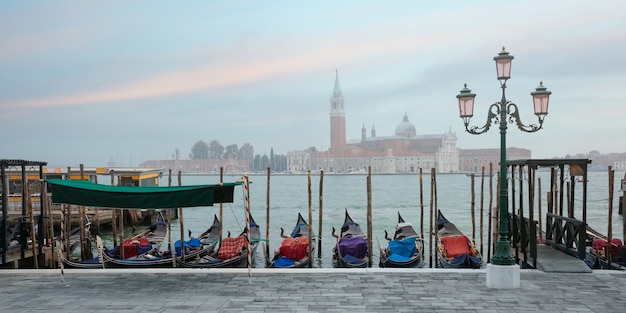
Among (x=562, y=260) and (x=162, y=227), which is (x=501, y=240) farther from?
(x=162, y=227)

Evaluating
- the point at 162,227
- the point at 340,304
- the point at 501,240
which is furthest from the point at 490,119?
the point at 162,227

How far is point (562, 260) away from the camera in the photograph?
30.9ft

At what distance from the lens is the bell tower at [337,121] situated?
168m

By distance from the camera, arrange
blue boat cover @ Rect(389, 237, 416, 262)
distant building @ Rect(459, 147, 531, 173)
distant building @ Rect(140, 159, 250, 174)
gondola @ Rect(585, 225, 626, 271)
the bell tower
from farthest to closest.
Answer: the bell tower
distant building @ Rect(140, 159, 250, 174)
distant building @ Rect(459, 147, 531, 173)
blue boat cover @ Rect(389, 237, 416, 262)
gondola @ Rect(585, 225, 626, 271)

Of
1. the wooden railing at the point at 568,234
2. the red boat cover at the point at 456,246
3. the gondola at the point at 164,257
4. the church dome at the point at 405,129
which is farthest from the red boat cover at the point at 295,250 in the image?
the church dome at the point at 405,129

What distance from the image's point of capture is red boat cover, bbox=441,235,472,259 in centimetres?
1366

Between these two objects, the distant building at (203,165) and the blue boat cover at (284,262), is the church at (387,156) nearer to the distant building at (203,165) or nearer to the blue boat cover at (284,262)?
the distant building at (203,165)

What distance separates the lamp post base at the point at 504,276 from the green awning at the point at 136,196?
4268 millimetres

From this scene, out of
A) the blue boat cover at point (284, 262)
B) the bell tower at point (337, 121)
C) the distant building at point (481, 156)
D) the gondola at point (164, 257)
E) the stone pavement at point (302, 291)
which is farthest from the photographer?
the bell tower at point (337, 121)

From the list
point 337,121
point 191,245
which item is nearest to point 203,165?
point 337,121

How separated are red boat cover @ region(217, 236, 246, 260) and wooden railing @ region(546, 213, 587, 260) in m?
6.93

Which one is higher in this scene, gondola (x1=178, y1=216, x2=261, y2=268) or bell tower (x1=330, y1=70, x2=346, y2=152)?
bell tower (x1=330, y1=70, x2=346, y2=152)

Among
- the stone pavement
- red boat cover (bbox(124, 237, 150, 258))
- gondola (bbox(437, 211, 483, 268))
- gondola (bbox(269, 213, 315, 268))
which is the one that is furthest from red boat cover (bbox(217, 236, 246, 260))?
gondola (bbox(437, 211, 483, 268))

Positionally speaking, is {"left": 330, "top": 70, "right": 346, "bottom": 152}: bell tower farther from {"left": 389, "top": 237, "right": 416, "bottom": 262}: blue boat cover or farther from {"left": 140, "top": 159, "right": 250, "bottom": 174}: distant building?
{"left": 389, "top": 237, "right": 416, "bottom": 262}: blue boat cover
